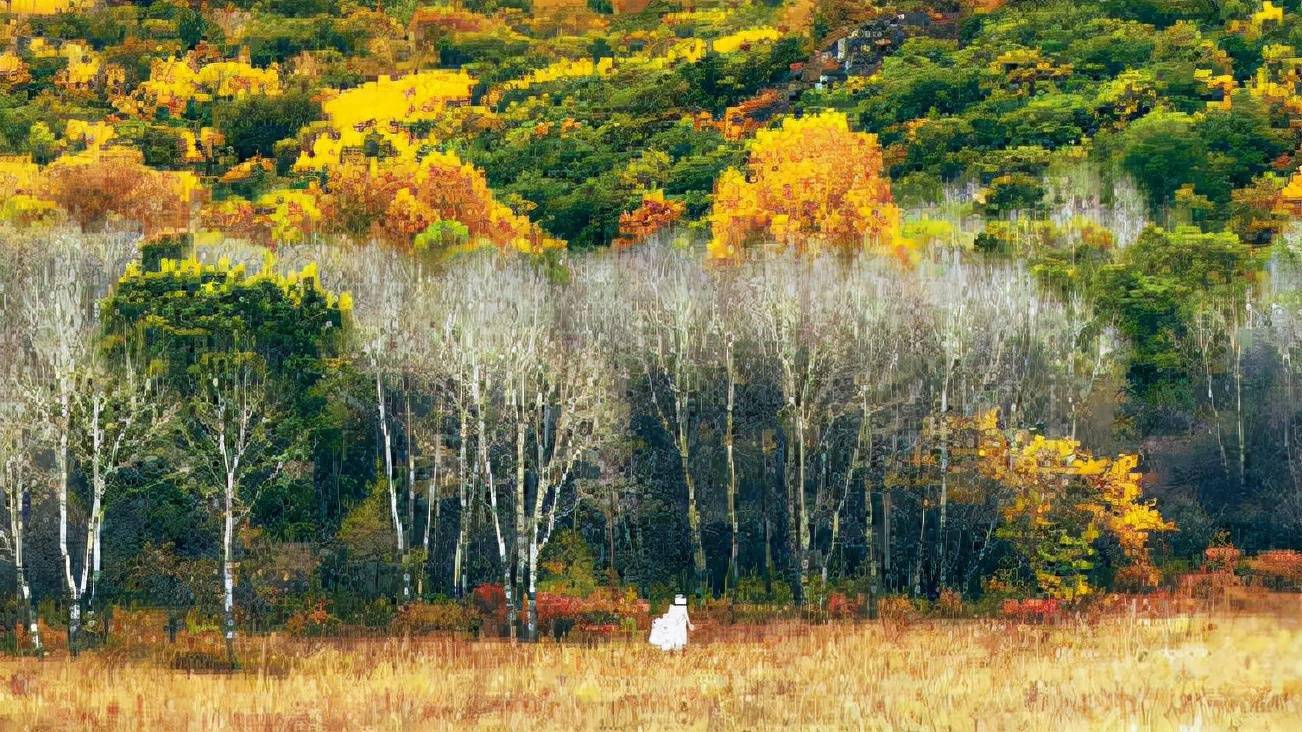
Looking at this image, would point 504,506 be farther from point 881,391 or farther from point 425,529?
point 881,391

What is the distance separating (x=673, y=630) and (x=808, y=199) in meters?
54.1

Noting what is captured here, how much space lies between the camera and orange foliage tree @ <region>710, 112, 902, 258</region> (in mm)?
110562

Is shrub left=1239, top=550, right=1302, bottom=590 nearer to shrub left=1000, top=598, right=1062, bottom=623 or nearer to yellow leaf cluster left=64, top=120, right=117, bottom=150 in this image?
shrub left=1000, top=598, right=1062, bottom=623

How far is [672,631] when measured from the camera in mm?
64062

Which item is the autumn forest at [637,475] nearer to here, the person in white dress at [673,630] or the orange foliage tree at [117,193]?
the person in white dress at [673,630]

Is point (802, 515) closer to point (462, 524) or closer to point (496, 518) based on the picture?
point (496, 518)

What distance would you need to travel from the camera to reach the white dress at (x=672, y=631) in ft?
209

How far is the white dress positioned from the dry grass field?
1.93 ft

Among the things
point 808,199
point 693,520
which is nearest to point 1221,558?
point 693,520

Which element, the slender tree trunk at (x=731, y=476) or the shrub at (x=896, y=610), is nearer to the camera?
the shrub at (x=896, y=610)

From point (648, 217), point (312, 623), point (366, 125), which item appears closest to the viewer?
point (312, 623)

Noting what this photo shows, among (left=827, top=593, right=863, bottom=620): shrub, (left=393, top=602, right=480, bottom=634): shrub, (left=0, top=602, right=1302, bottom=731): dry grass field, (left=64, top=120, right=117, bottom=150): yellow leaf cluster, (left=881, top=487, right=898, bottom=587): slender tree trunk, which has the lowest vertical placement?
(left=0, top=602, right=1302, bottom=731): dry grass field

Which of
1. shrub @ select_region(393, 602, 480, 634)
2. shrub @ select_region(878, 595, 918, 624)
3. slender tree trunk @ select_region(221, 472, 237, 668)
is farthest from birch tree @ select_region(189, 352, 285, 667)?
shrub @ select_region(878, 595, 918, 624)

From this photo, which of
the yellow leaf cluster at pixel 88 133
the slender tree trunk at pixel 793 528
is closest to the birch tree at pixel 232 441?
the slender tree trunk at pixel 793 528
